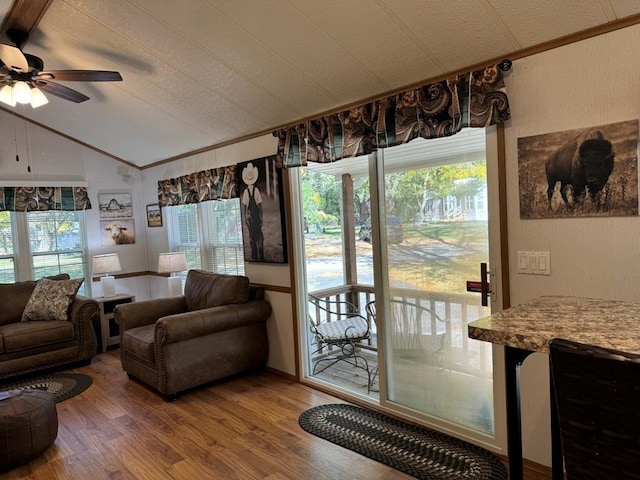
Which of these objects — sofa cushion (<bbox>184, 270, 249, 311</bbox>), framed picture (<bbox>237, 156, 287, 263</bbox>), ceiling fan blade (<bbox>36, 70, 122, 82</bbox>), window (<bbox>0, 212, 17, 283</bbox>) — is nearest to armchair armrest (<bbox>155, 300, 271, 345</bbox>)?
sofa cushion (<bbox>184, 270, 249, 311</bbox>)

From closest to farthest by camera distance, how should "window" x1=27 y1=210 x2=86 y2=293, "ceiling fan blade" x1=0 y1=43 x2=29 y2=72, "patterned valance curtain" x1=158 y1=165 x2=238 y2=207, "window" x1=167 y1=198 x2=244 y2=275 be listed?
"ceiling fan blade" x1=0 y1=43 x2=29 y2=72 < "patterned valance curtain" x1=158 y1=165 x2=238 y2=207 < "window" x1=167 y1=198 x2=244 y2=275 < "window" x1=27 y1=210 x2=86 y2=293

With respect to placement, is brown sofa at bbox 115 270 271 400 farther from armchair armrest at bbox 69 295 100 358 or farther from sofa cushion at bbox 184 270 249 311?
armchair armrest at bbox 69 295 100 358

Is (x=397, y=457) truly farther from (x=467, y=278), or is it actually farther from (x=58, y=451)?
(x=58, y=451)

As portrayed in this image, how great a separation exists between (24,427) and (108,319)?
2583 millimetres

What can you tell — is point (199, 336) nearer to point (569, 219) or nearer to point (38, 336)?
point (38, 336)

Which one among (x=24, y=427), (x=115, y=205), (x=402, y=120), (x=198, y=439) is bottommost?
(x=198, y=439)

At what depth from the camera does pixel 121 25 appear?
281 cm

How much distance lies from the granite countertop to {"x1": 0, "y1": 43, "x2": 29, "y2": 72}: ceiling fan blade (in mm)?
2806

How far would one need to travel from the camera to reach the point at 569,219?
2.18 metres

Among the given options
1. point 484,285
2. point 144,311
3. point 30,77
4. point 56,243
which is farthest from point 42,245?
point 484,285

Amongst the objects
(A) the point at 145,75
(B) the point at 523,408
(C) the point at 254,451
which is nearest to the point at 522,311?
(B) the point at 523,408

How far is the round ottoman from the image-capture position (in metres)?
2.59

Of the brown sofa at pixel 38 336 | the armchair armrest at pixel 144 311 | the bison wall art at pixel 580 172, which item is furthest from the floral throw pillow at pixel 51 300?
the bison wall art at pixel 580 172

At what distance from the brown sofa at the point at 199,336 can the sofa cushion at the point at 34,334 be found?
684 millimetres
